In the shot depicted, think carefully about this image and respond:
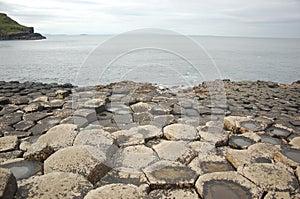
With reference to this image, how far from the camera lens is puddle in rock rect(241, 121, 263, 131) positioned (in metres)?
5.43

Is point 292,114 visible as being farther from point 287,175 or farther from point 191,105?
point 287,175

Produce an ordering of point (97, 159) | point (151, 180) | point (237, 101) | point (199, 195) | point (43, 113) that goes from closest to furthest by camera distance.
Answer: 1. point (199, 195)
2. point (151, 180)
3. point (97, 159)
4. point (43, 113)
5. point (237, 101)

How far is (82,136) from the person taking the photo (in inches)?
170

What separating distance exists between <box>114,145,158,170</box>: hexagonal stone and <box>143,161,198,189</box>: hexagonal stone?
206 millimetres

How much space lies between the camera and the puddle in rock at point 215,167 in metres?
3.66

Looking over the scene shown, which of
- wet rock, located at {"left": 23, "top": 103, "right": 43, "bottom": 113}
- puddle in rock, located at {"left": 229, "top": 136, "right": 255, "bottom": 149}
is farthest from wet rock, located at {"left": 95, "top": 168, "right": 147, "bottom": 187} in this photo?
wet rock, located at {"left": 23, "top": 103, "right": 43, "bottom": 113}

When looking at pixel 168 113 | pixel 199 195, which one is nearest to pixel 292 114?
pixel 168 113

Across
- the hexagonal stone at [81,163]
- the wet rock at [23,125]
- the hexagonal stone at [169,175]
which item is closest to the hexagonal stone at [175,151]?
the hexagonal stone at [169,175]

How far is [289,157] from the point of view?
3.98 m

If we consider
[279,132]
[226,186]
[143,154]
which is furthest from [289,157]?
[143,154]

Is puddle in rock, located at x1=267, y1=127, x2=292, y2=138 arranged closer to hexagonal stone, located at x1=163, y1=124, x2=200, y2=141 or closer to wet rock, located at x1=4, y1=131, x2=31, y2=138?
hexagonal stone, located at x1=163, y1=124, x2=200, y2=141

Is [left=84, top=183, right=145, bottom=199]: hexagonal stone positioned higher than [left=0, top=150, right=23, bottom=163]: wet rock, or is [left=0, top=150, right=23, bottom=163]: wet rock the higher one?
[left=84, top=183, right=145, bottom=199]: hexagonal stone

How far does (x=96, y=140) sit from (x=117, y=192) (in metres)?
1.55

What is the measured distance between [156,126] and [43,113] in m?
3.26
